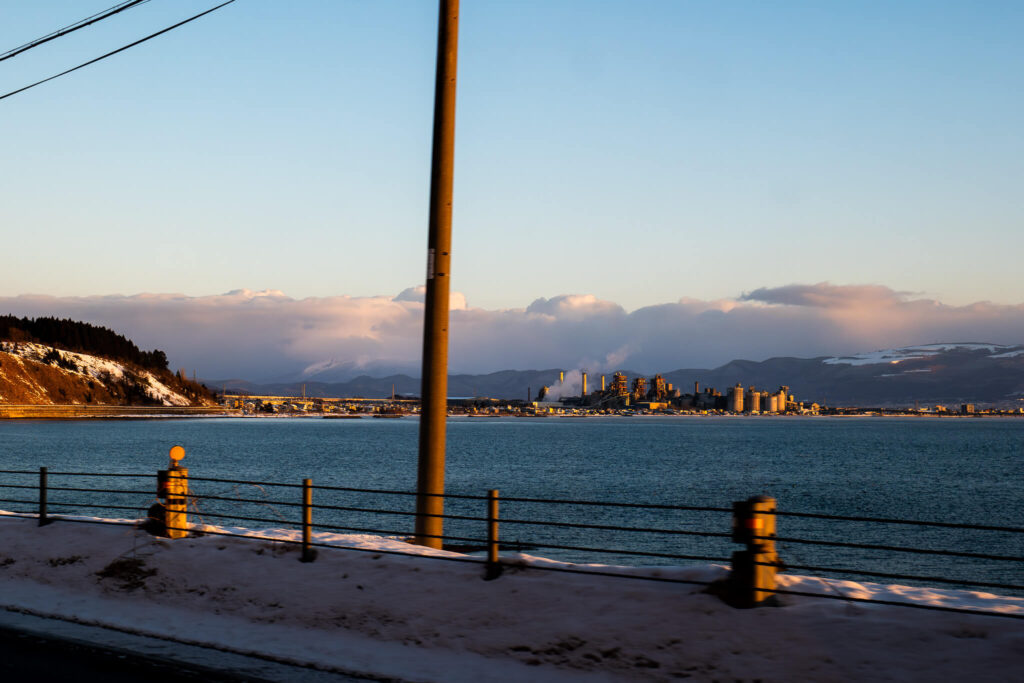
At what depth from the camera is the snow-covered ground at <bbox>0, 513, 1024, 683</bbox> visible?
8.37 m

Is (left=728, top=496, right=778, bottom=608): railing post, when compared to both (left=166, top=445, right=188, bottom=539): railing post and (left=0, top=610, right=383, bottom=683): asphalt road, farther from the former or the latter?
(left=166, top=445, right=188, bottom=539): railing post

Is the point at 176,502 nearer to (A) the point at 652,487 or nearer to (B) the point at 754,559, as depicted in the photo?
(B) the point at 754,559

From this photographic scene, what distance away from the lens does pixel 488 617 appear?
10.4 meters

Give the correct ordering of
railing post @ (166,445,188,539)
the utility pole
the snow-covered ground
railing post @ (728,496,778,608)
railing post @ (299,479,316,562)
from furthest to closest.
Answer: railing post @ (166,445,188,539)
the utility pole
railing post @ (299,479,316,562)
railing post @ (728,496,778,608)
the snow-covered ground

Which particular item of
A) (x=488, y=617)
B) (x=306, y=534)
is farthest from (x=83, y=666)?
(x=488, y=617)

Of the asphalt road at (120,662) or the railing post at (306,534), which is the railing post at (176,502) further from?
the asphalt road at (120,662)

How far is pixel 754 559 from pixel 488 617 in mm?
3083

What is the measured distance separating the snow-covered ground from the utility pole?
51.5 inches

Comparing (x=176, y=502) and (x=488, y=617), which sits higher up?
(x=176, y=502)

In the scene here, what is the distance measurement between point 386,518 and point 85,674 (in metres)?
37.9

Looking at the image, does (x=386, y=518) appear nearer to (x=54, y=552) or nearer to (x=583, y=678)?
(x=54, y=552)

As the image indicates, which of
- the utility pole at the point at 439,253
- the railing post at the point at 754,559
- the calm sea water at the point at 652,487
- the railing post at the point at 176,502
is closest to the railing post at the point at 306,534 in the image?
the utility pole at the point at 439,253

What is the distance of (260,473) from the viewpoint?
85.1m

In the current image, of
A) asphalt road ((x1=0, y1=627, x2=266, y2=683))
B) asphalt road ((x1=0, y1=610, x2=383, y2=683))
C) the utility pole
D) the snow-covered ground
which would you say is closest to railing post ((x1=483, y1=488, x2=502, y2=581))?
the snow-covered ground
